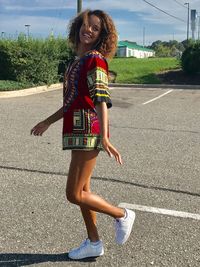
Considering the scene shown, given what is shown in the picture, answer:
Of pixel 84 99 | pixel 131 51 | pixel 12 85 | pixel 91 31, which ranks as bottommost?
pixel 12 85

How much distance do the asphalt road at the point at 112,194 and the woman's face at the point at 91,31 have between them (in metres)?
1.62

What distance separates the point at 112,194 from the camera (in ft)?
14.7

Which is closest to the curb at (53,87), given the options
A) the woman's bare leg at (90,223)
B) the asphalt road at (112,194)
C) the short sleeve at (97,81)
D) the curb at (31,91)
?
the curb at (31,91)

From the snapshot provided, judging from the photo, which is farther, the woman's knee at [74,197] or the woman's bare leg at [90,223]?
the woman's bare leg at [90,223]

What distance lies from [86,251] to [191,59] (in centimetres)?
1719

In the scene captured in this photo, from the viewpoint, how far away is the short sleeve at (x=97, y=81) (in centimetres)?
265

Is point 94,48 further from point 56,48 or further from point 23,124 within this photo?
point 56,48

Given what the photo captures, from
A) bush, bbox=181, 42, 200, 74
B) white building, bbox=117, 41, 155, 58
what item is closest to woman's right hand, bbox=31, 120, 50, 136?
bush, bbox=181, 42, 200, 74

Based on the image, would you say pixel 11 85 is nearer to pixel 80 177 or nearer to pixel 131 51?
pixel 80 177

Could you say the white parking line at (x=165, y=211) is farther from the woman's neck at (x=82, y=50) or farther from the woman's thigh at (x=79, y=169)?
the woman's neck at (x=82, y=50)

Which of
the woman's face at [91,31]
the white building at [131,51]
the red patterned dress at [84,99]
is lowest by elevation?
the red patterned dress at [84,99]

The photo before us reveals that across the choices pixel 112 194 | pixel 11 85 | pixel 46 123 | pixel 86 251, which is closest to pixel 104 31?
pixel 46 123

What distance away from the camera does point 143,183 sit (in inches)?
191

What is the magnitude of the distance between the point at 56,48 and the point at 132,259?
15.5 meters
